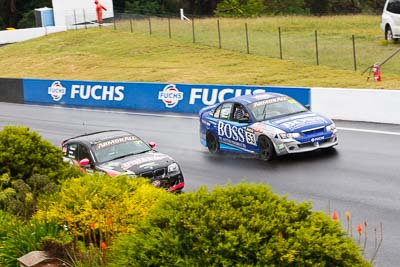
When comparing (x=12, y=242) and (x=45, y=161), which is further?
(x=45, y=161)

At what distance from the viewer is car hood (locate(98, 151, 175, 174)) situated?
15.4 metres

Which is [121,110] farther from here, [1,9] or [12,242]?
[1,9]

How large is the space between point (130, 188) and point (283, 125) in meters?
10.6

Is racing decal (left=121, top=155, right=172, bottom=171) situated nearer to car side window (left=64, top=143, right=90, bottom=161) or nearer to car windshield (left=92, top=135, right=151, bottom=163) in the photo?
car windshield (left=92, top=135, right=151, bottom=163)

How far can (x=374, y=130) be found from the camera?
22266 millimetres

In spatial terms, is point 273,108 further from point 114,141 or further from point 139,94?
point 139,94

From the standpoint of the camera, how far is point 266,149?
18.7 metres

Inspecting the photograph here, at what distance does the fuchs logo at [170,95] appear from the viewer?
31.1 m

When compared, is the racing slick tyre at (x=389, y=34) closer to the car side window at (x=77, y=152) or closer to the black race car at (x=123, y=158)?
the black race car at (x=123, y=158)

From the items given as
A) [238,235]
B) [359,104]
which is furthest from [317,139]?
[238,235]

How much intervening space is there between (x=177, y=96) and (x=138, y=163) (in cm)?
1560

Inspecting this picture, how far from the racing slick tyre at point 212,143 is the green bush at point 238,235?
1471cm

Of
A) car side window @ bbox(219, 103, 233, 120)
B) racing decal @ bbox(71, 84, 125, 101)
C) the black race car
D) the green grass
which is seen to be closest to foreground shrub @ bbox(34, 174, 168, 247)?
the black race car

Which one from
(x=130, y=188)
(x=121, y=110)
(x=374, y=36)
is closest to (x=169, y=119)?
(x=121, y=110)
